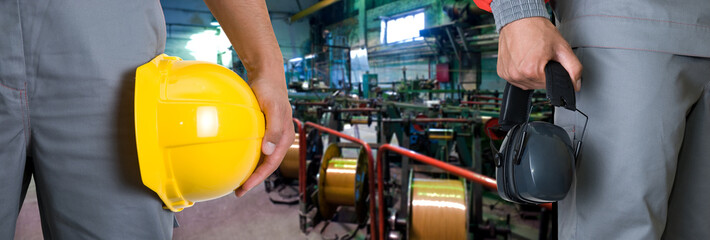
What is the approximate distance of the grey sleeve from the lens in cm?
87

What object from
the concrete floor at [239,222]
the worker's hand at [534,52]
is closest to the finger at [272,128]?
the worker's hand at [534,52]

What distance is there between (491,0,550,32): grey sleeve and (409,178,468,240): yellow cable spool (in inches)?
83.5

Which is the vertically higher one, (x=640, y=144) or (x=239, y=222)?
(x=640, y=144)

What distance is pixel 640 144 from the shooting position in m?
0.80

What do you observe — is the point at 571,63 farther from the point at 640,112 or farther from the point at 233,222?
the point at 233,222

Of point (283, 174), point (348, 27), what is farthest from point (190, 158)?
point (348, 27)

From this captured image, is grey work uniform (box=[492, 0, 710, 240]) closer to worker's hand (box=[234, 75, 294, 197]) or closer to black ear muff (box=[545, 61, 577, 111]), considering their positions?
black ear muff (box=[545, 61, 577, 111])

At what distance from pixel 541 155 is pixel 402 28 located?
14.8m

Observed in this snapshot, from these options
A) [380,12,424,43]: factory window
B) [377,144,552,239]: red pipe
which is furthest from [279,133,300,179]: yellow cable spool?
[380,12,424,43]: factory window

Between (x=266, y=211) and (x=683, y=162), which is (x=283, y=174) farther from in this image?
(x=683, y=162)

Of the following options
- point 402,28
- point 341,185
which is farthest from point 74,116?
point 402,28

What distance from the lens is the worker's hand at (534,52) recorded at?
81cm

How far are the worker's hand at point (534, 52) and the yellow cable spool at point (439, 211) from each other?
2.07 metres

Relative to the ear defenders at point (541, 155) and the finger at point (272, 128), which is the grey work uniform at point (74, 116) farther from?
the ear defenders at point (541, 155)
